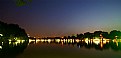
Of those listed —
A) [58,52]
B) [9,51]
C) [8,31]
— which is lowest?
[58,52]

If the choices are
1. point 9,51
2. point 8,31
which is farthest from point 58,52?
point 8,31

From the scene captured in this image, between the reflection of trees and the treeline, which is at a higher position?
the treeline

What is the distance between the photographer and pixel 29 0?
766 cm

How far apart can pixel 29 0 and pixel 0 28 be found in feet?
308

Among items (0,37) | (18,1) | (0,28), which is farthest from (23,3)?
(0,28)

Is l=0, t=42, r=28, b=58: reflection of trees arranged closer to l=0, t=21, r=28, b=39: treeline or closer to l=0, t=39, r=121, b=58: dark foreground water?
l=0, t=39, r=121, b=58: dark foreground water

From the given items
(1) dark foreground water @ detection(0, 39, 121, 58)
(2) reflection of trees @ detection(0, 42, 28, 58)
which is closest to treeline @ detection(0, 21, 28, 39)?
Answer: (1) dark foreground water @ detection(0, 39, 121, 58)

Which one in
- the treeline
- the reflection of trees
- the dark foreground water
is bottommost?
the dark foreground water

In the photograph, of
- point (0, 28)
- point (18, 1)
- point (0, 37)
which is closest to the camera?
point (18, 1)

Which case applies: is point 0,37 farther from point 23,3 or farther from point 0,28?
point 23,3

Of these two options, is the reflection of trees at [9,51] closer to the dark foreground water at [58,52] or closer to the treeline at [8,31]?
the dark foreground water at [58,52]

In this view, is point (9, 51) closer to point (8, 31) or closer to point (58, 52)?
point (58, 52)

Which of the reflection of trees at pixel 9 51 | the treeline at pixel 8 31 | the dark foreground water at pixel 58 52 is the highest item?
the treeline at pixel 8 31

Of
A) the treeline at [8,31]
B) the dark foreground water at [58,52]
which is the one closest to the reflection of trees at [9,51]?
the dark foreground water at [58,52]
